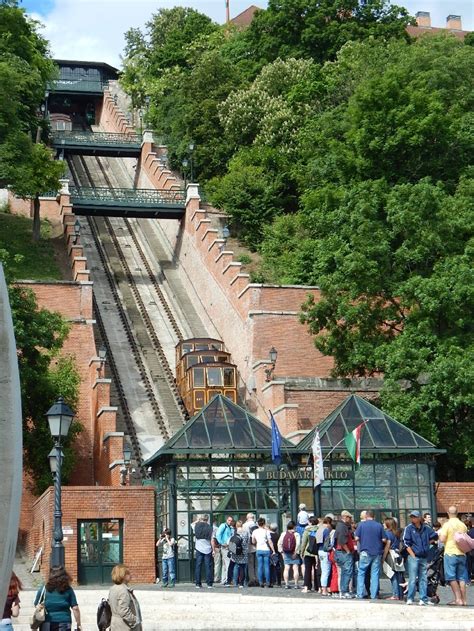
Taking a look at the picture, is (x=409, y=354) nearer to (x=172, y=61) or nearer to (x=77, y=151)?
(x=77, y=151)

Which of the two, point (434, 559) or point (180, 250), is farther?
point (180, 250)

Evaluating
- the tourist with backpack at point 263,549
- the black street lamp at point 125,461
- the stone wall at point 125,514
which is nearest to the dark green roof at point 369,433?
the stone wall at point 125,514

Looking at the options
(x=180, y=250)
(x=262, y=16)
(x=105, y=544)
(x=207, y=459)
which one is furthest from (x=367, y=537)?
(x=262, y=16)

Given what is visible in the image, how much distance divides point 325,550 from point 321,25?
5191 centimetres

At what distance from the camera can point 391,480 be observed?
28875 mm

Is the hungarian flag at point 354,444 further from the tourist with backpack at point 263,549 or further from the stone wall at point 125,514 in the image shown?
the stone wall at point 125,514

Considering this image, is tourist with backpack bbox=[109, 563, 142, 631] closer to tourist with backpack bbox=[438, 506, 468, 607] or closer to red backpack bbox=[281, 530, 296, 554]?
tourist with backpack bbox=[438, 506, 468, 607]

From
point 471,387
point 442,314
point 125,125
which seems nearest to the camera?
point 471,387

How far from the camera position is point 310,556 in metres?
23.4

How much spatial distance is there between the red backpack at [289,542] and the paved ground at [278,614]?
267cm

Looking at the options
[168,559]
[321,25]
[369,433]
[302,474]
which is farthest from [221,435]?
[321,25]

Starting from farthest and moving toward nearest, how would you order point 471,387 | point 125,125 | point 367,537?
point 125,125 → point 471,387 → point 367,537

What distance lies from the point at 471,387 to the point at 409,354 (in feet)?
6.62

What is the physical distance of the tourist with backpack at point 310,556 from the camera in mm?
23297
